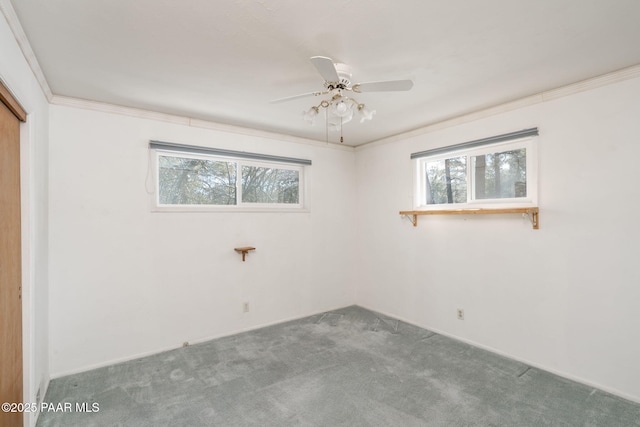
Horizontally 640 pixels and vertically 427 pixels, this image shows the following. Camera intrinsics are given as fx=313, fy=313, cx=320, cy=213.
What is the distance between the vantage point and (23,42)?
1775 millimetres

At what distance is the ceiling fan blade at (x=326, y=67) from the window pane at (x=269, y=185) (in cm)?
218

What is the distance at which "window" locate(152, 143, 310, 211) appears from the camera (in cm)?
324

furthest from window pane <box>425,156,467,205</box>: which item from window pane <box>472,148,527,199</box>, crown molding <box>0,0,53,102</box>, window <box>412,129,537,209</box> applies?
crown molding <box>0,0,53,102</box>

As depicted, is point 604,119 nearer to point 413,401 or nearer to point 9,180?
point 413,401

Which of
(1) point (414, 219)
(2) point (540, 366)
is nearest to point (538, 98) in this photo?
(1) point (414, 219)

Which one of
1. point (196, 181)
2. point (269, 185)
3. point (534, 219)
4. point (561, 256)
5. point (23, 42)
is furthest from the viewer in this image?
point (269, 185)

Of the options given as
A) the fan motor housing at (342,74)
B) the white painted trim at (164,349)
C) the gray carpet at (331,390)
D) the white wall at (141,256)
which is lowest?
the gray carpet at (331,390)

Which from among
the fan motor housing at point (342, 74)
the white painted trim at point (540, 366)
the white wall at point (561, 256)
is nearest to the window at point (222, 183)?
the white wall at point (561, 256)

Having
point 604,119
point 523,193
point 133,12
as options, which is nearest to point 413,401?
point 523,193

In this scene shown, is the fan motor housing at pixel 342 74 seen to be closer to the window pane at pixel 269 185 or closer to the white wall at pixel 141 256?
the white wall at pixel 141 256

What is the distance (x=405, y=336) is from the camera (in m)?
3.42

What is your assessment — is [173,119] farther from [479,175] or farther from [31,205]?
[479,175]

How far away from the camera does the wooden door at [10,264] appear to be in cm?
157

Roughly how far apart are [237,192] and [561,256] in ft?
10.6
